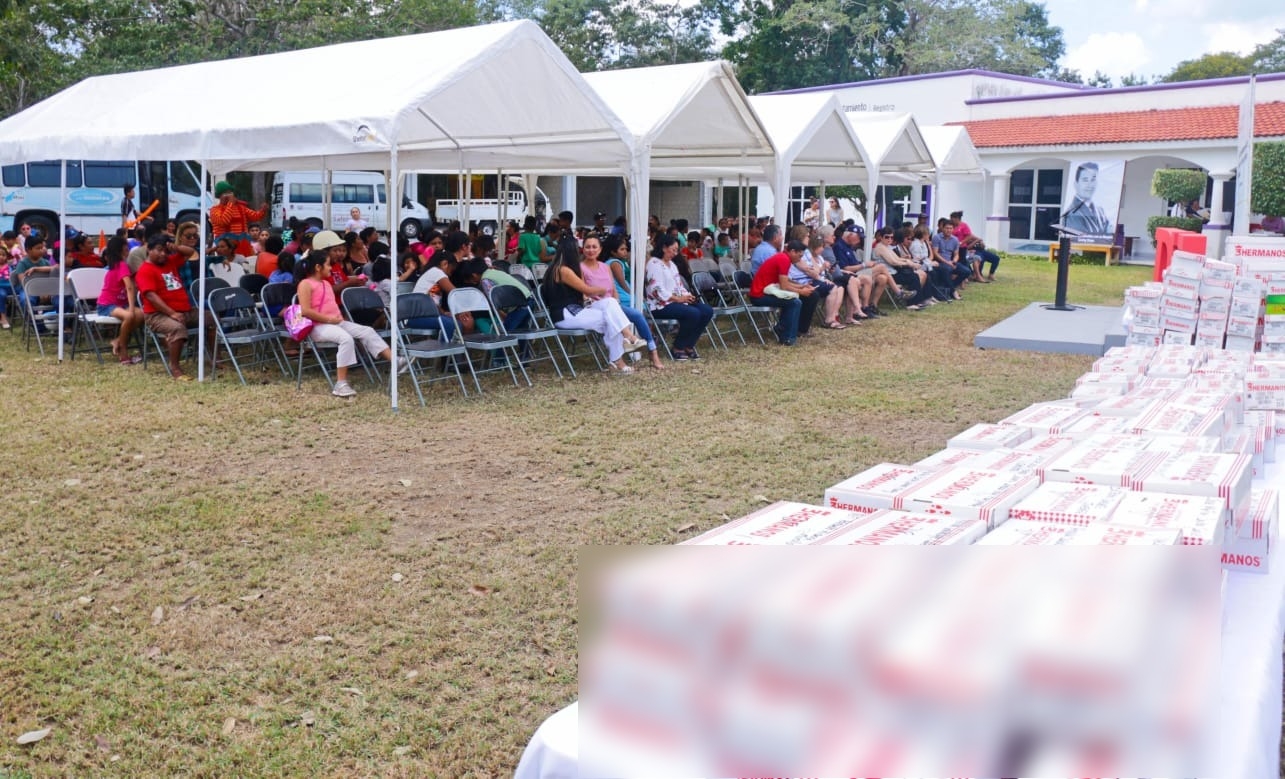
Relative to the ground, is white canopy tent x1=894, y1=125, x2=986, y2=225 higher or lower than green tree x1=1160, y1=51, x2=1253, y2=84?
lower

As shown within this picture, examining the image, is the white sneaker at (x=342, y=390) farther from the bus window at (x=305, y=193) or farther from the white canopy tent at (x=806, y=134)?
the bus window at (x=305, y=193)

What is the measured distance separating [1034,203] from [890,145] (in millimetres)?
13016

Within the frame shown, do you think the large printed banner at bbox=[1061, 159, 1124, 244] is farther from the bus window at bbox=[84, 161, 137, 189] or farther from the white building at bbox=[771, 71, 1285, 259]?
the bus window at bbox=[84, 161, 137, 189]

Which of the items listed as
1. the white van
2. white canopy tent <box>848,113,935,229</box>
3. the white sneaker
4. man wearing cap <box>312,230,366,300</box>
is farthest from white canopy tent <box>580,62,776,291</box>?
the white van

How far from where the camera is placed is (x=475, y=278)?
8672 millimetres

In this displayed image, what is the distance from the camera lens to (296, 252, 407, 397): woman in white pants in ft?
25.2

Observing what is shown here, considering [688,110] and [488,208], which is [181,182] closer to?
[488,208]

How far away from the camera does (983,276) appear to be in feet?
62.2

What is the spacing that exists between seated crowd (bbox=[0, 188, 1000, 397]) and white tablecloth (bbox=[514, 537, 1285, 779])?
5.58 meters

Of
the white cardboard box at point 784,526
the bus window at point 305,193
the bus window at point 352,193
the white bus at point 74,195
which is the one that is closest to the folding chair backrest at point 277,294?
the white cardboard box at point 784,526

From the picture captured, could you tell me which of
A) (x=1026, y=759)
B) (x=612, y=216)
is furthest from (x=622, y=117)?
(x=612, y=216)

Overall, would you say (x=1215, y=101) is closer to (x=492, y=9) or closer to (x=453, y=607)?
(x=453, y=607)

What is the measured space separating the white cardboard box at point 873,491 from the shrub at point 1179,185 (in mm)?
23826

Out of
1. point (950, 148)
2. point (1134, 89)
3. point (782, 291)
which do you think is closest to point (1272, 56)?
point (1134, 89)
